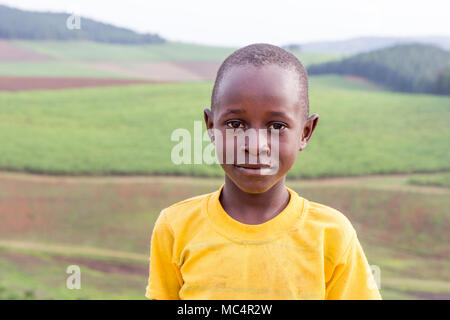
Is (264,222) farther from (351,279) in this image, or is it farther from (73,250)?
(73,250)

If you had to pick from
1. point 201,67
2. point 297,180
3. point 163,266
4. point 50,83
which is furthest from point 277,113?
point 50,83

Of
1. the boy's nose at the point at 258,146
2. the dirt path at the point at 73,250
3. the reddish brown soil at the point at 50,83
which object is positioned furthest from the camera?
the reddish brown soil at the point at 50,83

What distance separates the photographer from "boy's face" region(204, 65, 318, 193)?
1231 mm

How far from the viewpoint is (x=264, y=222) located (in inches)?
52.6

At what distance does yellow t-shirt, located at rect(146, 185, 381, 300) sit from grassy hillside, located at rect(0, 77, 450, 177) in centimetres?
597

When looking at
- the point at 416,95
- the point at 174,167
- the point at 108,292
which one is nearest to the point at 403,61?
the point at 416,95

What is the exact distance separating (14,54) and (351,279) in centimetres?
854

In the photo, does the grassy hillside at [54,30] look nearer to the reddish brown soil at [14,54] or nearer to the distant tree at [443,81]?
the reddish brown soil at [14,54]

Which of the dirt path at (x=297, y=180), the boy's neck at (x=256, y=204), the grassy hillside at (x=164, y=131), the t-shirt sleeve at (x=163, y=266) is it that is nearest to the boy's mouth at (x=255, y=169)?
the boy's neck at (x=256, y=204)

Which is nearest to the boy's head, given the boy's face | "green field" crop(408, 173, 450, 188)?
the boy's face

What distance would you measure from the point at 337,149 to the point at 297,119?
21.9 feet

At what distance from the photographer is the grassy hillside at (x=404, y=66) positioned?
8.60 meters

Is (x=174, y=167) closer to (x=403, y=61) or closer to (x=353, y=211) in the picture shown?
(x=353, y=211)

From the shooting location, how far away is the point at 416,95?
28.5 feet
